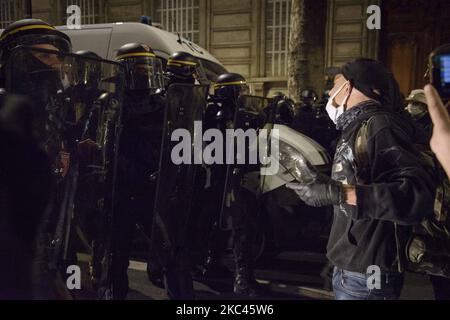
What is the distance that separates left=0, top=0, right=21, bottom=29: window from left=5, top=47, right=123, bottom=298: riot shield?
15.6 metres

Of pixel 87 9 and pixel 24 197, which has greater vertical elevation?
pixel 87 9

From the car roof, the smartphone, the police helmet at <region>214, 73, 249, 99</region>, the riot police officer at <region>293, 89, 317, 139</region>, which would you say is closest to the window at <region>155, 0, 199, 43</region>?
the car roof

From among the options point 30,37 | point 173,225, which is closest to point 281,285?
point 173,225

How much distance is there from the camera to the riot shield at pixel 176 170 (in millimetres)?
3318

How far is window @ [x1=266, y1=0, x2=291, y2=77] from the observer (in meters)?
13.1

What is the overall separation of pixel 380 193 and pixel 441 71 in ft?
2.03

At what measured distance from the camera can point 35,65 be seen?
227 centimetres

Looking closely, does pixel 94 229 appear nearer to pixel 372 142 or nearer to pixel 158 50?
pixel 372 142

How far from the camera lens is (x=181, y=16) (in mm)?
14195

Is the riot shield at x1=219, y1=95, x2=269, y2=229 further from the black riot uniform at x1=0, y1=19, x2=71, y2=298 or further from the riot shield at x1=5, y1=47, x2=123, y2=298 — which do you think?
the black riot uniform at x1=0, y1=19, x2=71, y2=298

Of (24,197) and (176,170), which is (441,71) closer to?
(24,197)

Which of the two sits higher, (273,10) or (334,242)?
(273,10)
